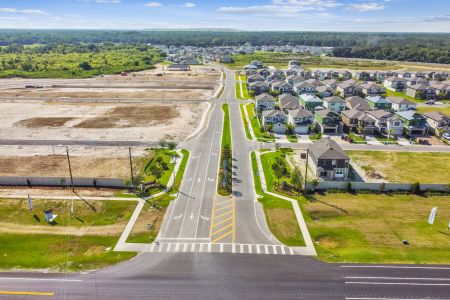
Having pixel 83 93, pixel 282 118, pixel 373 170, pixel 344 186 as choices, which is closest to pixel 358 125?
pixel 282 118

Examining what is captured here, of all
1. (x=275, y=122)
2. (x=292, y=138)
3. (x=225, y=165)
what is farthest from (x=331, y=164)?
(x=275, y=122)

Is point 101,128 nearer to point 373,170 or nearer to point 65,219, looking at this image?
point 65,219

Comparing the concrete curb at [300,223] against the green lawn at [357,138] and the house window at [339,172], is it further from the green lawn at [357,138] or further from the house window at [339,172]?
the green lawn at [357,138]

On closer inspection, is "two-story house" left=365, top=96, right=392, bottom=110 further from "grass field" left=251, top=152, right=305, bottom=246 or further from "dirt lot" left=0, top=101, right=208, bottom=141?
"grass field" left=251, top=152, right=305, bottom=246

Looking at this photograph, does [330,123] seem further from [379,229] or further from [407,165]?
[379,229]

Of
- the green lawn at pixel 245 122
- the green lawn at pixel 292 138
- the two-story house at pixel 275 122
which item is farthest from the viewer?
the two-story house at pixel 275 122

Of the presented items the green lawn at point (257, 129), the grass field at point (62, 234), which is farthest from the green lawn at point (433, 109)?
the grass field at point (62, 234)
